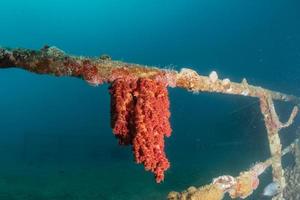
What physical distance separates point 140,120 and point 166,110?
1.27 feet

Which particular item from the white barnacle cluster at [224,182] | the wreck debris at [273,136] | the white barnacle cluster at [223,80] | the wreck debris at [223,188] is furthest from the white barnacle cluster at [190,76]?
the wreck debris at [273,136]

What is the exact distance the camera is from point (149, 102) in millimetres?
3686

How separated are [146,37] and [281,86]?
265ft

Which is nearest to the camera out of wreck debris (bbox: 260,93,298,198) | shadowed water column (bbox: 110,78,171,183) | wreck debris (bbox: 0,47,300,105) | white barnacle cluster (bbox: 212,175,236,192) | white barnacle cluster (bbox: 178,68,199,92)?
wreck debris (bbox: 0,47,300,105)

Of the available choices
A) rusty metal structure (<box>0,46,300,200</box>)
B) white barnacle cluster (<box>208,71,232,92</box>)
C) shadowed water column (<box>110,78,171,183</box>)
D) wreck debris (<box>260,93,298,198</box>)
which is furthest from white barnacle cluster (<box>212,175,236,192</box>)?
wreck debris (<box>260,93,298,198</box>)

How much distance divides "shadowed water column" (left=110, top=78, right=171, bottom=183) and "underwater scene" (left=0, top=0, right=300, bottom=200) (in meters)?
0.01

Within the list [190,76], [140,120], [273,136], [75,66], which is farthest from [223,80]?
[273,136]

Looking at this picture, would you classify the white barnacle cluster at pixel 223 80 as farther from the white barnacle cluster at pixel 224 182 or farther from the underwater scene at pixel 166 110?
the white barnacle cluster at pixel 224 182

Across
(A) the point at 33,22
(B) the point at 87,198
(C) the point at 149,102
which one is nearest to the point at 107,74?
(C) the point at 149,102

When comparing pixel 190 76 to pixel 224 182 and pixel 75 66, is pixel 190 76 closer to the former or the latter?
pixel 75 66

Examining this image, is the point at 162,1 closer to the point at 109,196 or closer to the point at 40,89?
the point at 40,89

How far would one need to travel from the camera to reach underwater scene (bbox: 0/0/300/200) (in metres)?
3.70

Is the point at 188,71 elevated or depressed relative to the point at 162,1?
depressed

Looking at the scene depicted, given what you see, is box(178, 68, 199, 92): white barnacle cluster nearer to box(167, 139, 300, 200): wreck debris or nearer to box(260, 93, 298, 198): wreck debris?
box(167, 139, 300, 200): wreck debris
